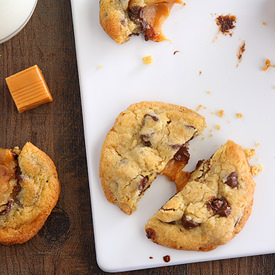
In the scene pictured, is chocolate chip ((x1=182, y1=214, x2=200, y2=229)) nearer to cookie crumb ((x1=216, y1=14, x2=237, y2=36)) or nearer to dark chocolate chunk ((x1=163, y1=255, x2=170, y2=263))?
dark chocolate chunk ((x1=163, y1=255, x2=170, y2=263))

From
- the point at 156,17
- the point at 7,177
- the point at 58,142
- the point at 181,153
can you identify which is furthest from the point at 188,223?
the point at 156,17

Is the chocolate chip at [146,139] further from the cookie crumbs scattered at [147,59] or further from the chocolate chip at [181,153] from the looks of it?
the cookie crumbs scattered at [147,59]

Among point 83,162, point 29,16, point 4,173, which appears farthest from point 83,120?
point 29,16

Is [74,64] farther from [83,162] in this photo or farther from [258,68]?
[258,68]

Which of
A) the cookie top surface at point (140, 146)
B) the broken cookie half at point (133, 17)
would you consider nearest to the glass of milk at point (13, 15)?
the broken cookie half at point (133, 17)

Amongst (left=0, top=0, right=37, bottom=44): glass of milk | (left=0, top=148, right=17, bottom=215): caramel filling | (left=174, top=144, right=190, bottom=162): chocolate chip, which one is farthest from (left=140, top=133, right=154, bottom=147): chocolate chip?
(left=0, top=0, right=37, bottom=44): glass of milk
